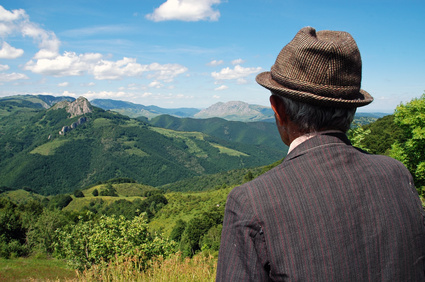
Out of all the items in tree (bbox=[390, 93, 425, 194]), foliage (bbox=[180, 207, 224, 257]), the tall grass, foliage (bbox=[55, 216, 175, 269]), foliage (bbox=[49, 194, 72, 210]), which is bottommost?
foliage (bbox=[49, 194, 72, 210])

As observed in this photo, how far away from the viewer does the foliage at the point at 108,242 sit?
→ 47.1 ft

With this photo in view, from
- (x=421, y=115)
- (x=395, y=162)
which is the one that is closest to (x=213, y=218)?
(x=421, y=115)

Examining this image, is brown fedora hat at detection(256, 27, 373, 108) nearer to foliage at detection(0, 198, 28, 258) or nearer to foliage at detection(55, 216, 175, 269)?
foliage at detection(55, 216, 175, 269)

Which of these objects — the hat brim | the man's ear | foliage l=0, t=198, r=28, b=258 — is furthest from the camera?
foliage l=0, t=198, r=28, b=258

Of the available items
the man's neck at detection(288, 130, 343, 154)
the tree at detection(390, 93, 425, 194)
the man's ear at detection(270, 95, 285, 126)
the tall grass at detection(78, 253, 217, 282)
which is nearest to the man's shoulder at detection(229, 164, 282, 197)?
the man's neck at detection(288, 130, 343, 154)

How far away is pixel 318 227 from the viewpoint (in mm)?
1476

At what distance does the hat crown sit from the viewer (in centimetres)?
168

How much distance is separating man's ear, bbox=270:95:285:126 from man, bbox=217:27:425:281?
0.31 feet

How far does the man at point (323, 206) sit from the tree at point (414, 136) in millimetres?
19156

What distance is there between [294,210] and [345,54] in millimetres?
954

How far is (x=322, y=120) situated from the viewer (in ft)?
5.74

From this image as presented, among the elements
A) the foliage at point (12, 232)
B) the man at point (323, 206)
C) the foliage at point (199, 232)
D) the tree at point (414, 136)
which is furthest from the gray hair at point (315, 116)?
the foliage at point (12, 232)

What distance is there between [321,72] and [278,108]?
0.34 metres

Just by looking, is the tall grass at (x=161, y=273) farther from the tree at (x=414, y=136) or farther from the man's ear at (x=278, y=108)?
the tree at (x=414, y=136)
